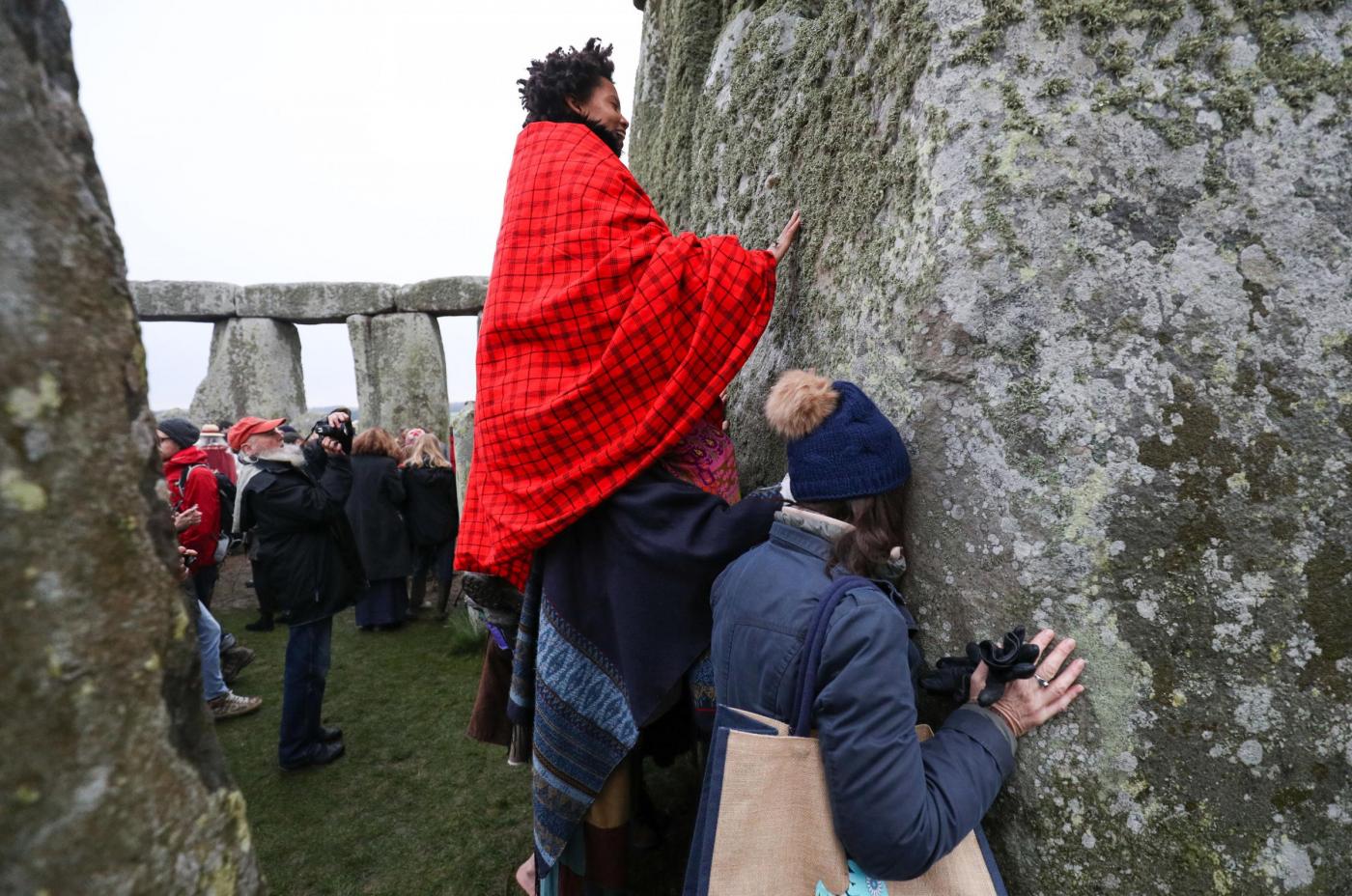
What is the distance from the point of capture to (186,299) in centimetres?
962

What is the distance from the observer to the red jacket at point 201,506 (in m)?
4.39

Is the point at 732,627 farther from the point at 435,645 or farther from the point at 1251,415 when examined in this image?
the point at 435,645

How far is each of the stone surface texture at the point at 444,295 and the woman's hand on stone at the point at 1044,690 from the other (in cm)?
899

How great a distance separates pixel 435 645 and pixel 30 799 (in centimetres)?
459

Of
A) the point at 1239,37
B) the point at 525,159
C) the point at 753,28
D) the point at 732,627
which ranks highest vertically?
the point at 753,28

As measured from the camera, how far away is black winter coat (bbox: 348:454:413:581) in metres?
5.02

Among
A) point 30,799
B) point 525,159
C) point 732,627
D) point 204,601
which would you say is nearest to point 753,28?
point 525,159

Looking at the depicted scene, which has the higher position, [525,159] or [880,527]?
[525,159]

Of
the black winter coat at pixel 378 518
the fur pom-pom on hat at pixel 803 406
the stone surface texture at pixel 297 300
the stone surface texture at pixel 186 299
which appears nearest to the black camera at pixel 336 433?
the black winter coat at pixel 378 518

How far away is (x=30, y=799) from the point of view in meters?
0.52

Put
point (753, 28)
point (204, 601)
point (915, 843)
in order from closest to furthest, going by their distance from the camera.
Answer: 1. point (915, 843)
2. point (753, 28)
3. point (204, 601)

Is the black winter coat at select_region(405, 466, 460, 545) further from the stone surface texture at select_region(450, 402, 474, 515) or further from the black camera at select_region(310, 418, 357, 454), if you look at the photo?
the black camera at select_region(310, 418, 357, 454)

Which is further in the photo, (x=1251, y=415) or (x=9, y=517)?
(x=1251, y=415)

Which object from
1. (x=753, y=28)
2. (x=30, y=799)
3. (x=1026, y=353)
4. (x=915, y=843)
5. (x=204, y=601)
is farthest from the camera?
(x=204, y=601)
